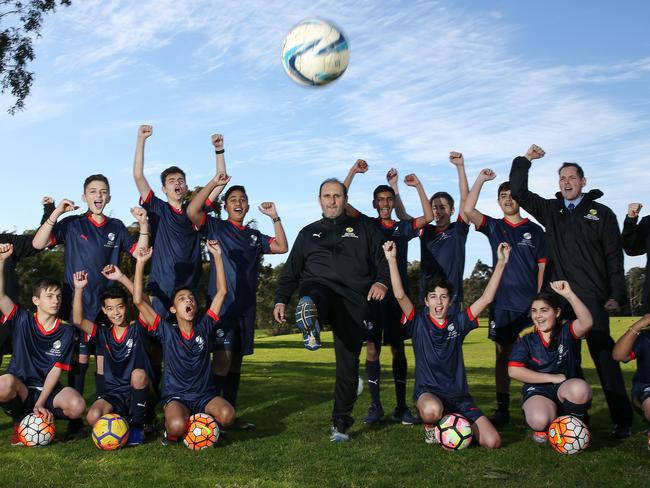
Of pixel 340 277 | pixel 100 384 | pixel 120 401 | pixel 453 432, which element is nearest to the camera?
pixel 453 432

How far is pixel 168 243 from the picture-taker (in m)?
7.75

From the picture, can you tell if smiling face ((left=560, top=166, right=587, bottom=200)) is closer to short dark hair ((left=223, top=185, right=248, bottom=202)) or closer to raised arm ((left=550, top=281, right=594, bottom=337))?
raised arm ((left=550, top=281, right=594, bottom=337))

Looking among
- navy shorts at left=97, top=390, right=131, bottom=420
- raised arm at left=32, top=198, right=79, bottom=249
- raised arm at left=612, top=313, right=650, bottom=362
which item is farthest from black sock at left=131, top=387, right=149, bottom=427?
raised arm at left=612, top=313, right=650, bottom=362

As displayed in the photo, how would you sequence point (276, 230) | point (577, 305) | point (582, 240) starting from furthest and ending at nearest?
1. point (276, 230)
2. point (582, 240)
3. point (577, 305)

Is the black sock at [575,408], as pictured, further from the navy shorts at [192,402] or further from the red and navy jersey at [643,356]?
the navy shorts at [192,402]

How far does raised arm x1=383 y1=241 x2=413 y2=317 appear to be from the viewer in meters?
6.59

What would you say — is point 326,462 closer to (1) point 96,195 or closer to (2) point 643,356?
(2) point 643,356

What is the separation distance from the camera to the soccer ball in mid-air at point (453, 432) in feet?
20.6

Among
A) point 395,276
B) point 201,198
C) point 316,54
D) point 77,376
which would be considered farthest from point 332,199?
point 77,376

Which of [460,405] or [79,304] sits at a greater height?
[79,304]

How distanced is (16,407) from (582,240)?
603cm

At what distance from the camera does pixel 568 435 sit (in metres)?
6.19

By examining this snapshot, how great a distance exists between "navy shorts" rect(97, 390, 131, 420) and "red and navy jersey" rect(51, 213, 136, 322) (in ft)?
2.97

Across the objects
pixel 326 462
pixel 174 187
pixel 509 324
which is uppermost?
pixel 174 187
